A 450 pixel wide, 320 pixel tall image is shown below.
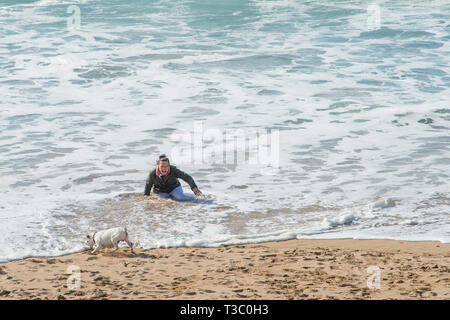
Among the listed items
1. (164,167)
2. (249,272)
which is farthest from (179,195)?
(249,272)

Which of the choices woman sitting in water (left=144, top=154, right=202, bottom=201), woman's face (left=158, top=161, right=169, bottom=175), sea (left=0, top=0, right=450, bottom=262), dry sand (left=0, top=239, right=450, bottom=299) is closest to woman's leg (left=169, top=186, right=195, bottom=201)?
woman sitting in water (left=144, top=154, right=202, bottom=201)

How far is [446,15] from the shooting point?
24844mm

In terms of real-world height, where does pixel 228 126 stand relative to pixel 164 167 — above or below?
below

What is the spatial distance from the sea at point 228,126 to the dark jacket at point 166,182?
262 millimetres

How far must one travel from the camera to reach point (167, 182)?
9.91m

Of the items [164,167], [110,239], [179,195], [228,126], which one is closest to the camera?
[110,239]

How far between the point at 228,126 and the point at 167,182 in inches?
156

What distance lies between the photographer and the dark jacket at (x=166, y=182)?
9.84m

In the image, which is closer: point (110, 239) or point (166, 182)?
point (110, 239)

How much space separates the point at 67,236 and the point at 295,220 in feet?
9.74

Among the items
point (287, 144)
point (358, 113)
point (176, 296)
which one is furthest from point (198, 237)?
point (358, 113)

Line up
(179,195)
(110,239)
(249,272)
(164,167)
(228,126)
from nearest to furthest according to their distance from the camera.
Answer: (249,272) → (110,239) → (164,167) → (179,195) → (228,126)

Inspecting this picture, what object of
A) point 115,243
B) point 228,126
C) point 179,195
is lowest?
point 179,195

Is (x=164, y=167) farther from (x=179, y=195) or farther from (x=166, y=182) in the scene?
(x=179, y=195)
